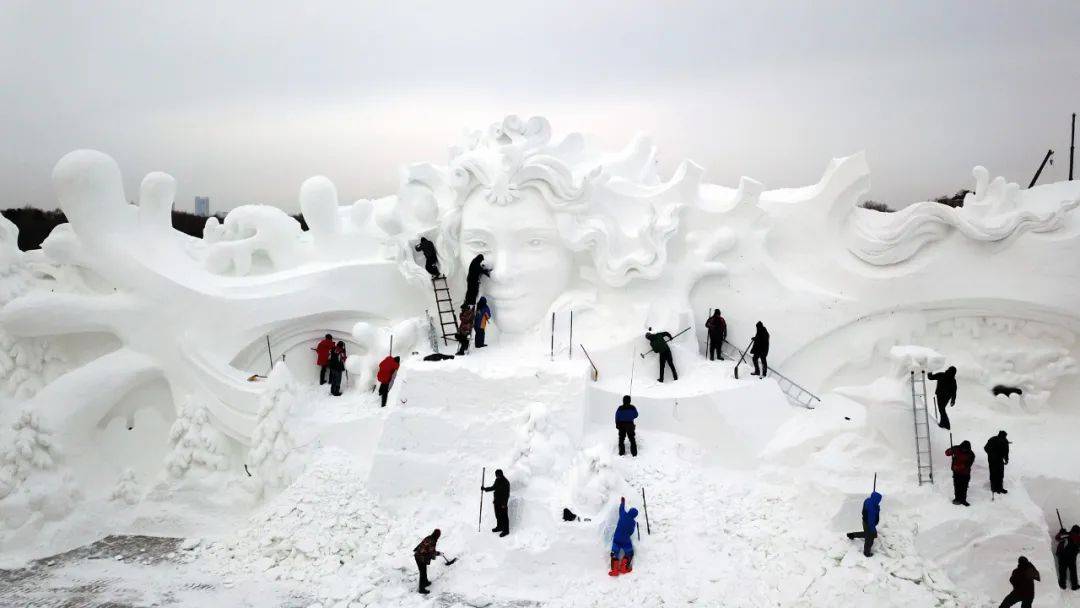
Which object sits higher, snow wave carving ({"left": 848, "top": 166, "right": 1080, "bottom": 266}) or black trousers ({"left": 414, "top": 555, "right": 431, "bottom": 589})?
snow wave carving ({"left": 848, "top": 166, "right": 1080, "bottom": 266})

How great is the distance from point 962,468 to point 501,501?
4.79 m

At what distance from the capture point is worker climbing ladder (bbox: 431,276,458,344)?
453 inches

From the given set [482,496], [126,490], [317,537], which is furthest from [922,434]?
[126,490]

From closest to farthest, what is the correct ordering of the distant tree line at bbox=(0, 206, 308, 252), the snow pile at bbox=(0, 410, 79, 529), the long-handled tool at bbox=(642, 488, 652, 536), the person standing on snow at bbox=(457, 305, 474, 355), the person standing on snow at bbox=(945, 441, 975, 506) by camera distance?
the person standing on snow at bbox=(945, 441, 975, 506), the long-handled tool at bbox=(642, 488, 652, 536), the snow pile at bbox=(0, 410, 79, 529), the person standing on snow at bbox=(457, 305, 474, 355), the distant tree line at bbox=(0, 206, 308, 252)

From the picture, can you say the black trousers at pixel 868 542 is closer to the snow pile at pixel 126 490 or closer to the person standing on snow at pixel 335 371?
the person standing on snow at pixel 335 371

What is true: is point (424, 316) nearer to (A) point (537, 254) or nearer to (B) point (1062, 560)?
(A) point (537, 254)

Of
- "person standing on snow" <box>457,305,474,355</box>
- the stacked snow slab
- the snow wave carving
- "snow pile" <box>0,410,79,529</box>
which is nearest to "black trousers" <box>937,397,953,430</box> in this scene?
the snow wave carving

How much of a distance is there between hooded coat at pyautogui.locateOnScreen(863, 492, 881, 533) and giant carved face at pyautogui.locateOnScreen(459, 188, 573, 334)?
501cm

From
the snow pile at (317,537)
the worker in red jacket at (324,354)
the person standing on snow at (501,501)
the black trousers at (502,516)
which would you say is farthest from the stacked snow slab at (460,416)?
the worker in red jacket at (324,354)

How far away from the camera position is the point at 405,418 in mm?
9578

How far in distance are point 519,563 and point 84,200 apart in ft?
25.4

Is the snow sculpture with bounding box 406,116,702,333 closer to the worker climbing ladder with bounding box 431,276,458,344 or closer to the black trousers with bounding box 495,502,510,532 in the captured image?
the worker climbing ladder with bounding box 431,276,458,344

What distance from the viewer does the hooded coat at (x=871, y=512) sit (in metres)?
7.90

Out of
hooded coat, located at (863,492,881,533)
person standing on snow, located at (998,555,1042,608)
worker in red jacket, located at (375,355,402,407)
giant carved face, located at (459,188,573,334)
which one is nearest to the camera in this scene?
person standing on snow, located at (998,555,1042,608)
